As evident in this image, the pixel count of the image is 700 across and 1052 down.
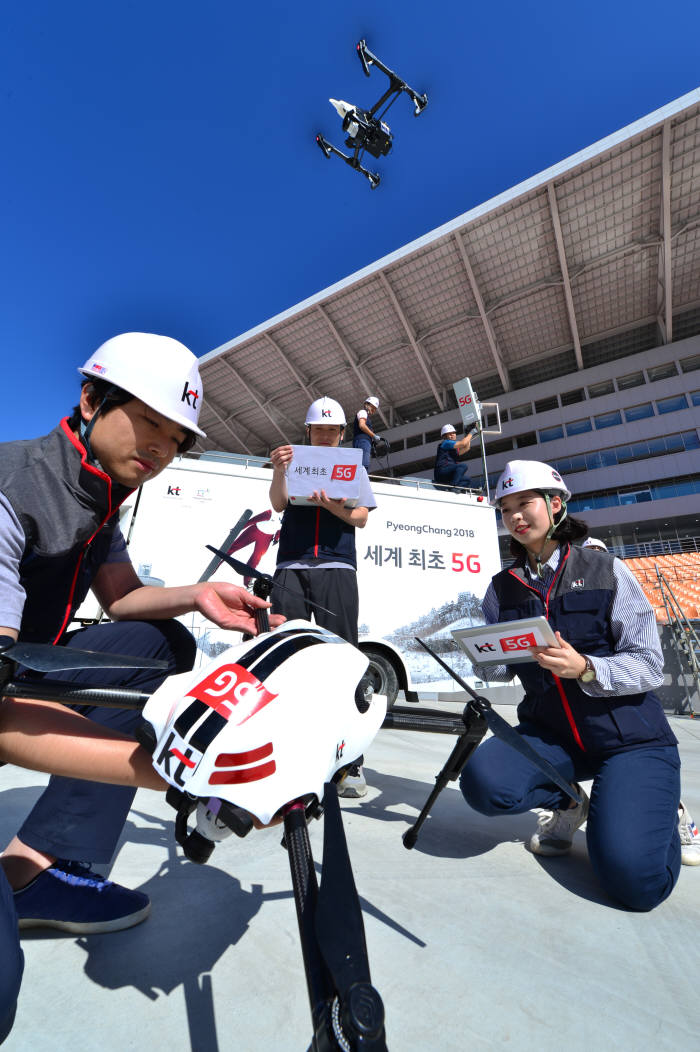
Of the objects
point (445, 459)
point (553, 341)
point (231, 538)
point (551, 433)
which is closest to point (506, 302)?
point (553, 341)

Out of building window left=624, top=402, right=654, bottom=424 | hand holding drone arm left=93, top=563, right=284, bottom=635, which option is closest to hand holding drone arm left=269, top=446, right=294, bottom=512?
hand holding drone arm left=93, top=563, right=284, bottom=635

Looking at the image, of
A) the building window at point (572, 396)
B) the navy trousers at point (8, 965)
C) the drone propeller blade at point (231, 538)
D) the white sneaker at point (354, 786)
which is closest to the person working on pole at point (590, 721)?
the white sneaker at point (354, 786)

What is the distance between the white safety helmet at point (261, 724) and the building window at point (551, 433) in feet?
96.5

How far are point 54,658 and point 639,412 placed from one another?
30252 mm

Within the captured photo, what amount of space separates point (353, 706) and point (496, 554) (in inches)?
321

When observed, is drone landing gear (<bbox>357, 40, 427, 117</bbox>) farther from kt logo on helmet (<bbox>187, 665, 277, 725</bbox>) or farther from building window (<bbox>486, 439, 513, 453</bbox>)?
kt logo on helmet (<bbox>187, 665, 277, 725</bbox>)

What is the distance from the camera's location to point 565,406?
1057 inches

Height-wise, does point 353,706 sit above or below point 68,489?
below

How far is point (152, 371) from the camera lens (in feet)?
3.78

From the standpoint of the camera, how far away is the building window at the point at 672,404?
24.0 metres

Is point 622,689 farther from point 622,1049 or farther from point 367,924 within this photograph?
point 367,924

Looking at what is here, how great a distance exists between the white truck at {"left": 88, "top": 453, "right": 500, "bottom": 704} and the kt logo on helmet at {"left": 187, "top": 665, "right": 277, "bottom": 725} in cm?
612

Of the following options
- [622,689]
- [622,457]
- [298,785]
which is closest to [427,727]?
[298,785]

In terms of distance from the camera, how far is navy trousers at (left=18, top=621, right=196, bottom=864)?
1.14 metres
